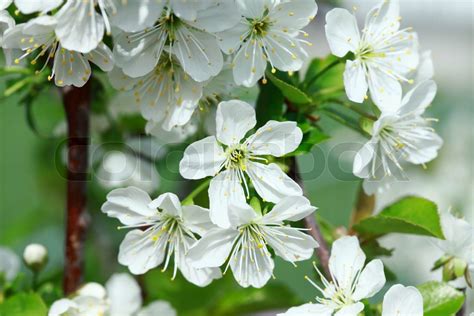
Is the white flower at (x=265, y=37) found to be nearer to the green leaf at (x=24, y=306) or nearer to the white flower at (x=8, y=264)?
the green leaf at (x=24, y=306)

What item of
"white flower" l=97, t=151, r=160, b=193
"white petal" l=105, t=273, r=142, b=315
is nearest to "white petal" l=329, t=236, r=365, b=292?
"white petal" l=105, t=273, r=142, b=315

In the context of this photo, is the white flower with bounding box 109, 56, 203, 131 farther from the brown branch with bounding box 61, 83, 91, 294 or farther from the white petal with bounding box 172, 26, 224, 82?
the brown branch with bounding box 61, 83, 91, 294

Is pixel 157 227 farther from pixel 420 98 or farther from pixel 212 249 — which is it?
pixel 420 98

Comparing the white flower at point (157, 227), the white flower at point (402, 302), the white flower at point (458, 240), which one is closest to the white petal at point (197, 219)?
the white flower at point (157, 227)

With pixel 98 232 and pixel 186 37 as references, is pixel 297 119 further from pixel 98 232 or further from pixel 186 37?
pixel 98 232

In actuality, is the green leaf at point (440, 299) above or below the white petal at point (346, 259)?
below

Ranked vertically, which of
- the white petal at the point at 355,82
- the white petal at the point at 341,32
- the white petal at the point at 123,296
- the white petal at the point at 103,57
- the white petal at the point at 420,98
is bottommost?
the white petal at the point at 123,296
